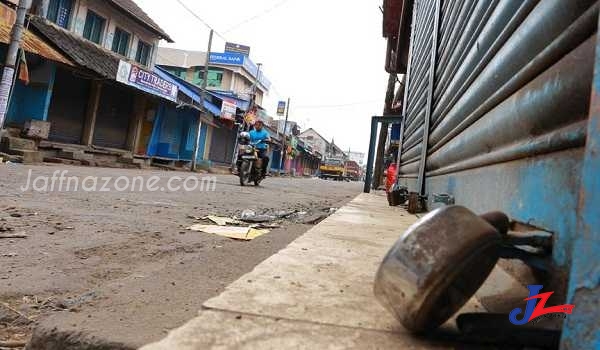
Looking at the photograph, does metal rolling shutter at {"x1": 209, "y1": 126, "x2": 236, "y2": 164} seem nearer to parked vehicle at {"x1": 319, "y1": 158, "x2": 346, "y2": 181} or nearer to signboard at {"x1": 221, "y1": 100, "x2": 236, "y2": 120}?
signboard at {"x1": 221, "y1": 100, "x2": 236, "y2": 120}

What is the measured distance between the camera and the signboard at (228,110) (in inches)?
867

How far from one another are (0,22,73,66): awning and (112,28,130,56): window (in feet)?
15.2

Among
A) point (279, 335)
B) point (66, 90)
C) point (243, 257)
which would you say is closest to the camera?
point (279, 335)

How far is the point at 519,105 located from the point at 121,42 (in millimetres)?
17594

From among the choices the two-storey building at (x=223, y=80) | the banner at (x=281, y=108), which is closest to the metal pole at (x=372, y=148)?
the two-storey building at (x=223, y=80)

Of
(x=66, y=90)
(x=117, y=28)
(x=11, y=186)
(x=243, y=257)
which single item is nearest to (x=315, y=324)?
(x=243, y=257)

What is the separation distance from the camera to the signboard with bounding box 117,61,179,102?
13258 mm

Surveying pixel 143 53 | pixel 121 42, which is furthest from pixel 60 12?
pixel 143 53

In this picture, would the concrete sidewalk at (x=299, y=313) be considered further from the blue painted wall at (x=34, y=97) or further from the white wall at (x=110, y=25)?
the white wall at (x=110, y=25)

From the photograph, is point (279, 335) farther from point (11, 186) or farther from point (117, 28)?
point (117, 28)

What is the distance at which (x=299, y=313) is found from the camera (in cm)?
99

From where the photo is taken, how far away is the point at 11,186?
15.7 feet

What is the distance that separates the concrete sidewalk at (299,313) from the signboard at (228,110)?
21074mm

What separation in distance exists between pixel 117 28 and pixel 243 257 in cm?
1632
